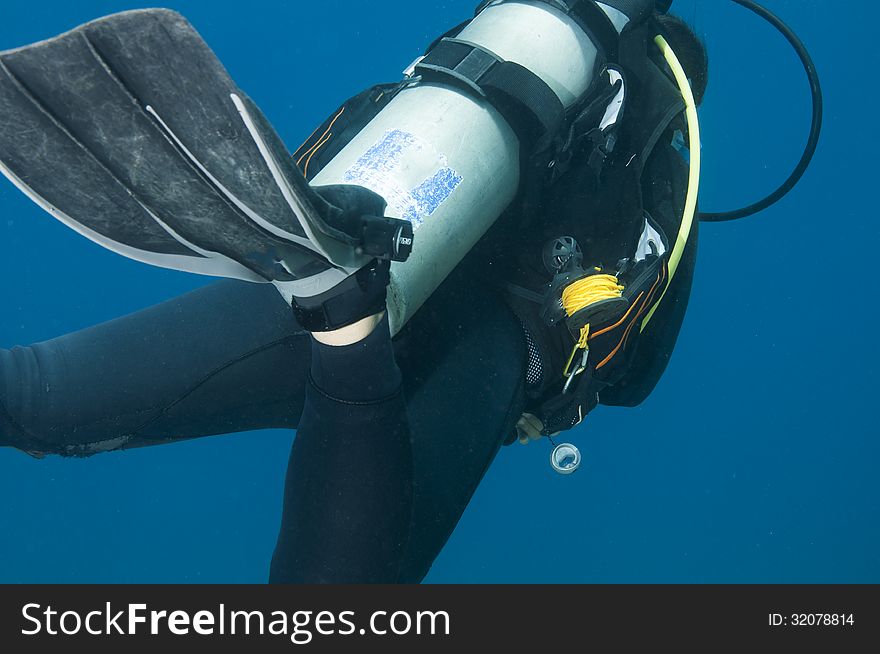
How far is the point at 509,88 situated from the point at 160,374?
1057mm

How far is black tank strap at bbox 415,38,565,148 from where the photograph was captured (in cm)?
189

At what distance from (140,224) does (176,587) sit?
124 centimetres

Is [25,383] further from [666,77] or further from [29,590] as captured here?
[666,77]

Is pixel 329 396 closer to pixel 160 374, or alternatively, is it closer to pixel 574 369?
pixel 160 374

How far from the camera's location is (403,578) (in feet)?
5.92

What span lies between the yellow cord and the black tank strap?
385 millimetres

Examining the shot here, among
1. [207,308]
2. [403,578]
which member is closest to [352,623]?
[403,578]

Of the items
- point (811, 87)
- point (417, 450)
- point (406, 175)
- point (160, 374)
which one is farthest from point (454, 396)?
point (811, 87)

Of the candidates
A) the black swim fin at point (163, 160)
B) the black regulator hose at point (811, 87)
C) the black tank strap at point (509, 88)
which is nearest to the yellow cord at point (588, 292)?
the black tank strap at point (509, 88)

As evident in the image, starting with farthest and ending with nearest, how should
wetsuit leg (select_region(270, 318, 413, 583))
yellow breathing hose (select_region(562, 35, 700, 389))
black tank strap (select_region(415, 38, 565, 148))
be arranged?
black tank strap (select_region(415, 38, 565, 148)) → yellow breathing hose (select_region(562, 35, 700, 389)) → wetsuit leg (select_region(270, 318, 413, 583))

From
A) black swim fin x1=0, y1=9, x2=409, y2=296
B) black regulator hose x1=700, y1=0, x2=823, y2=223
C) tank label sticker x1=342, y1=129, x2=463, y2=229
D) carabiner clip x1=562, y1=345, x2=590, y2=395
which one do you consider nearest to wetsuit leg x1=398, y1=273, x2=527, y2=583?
carabiner clip x1=562, y1=345, x2=590, y2=395

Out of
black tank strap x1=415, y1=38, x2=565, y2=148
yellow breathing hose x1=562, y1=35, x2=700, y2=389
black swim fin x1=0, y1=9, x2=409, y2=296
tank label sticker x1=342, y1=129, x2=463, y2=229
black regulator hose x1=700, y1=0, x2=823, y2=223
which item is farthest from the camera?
black regulator hose x1=700, y1=0, x2=823, y2=223

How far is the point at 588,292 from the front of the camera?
70.0 inches

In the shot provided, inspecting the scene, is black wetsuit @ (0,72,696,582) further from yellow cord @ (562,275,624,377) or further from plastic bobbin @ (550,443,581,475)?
plastic bobbin @ (550,443,581,475)
